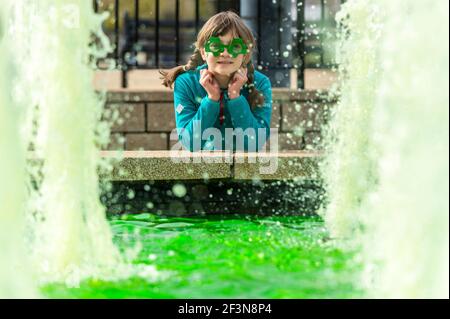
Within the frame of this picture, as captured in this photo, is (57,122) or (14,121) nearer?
(14,121)

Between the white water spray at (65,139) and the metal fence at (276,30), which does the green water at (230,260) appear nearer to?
the white water spray at (65,139)

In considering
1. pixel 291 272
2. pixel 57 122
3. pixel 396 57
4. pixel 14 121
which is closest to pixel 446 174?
pixel 396 57

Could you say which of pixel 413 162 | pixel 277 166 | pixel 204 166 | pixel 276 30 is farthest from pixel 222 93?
pixel 276 30

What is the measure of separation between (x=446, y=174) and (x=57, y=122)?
5.93 ft

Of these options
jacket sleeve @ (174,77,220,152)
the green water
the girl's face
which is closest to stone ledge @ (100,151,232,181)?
jacket sleeve @ (174,77,220,152)

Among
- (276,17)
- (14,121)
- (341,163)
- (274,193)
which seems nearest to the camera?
(14,121)

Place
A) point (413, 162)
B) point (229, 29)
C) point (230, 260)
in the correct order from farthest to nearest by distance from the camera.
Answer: point (229, 29) → point (230, 260) → point (413, 162)

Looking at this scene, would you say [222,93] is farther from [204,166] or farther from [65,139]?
[65,139]

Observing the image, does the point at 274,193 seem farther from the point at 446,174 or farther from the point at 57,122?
the point at 446,174

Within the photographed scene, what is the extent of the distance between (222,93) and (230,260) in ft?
5.10

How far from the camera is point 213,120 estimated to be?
18.5 feet

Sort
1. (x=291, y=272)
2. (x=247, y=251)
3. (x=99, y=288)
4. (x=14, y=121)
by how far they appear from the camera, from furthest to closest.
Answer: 1. (x=247, y=251)
2. (x=291, y=272)
3. (x=99, y=288)
4. (x=14, y=121)

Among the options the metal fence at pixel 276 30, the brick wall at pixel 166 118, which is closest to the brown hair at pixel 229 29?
the brick wall at pixel 166 118
